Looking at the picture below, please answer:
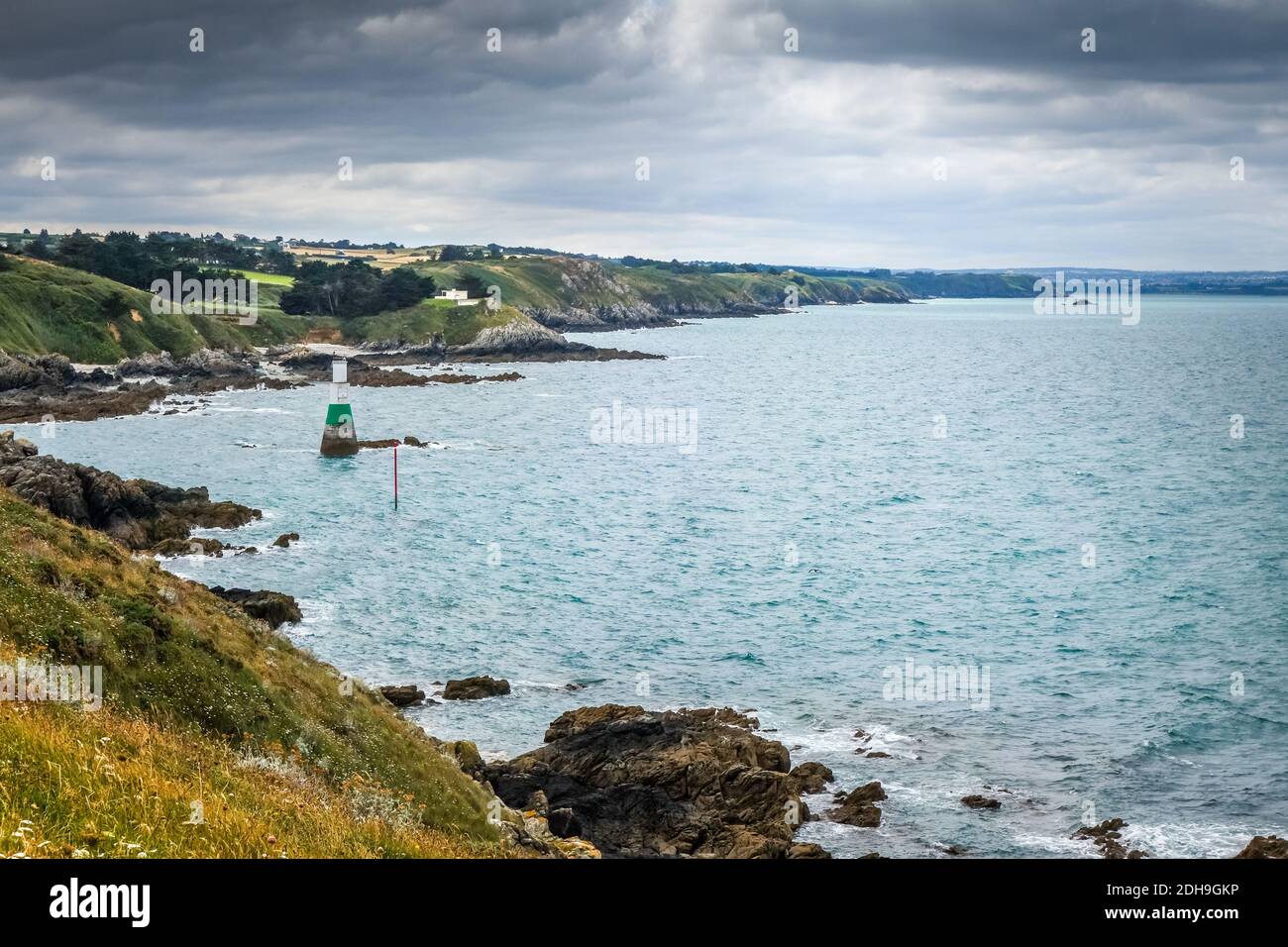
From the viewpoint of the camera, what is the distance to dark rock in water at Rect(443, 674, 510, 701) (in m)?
35.7

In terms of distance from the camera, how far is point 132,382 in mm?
120000

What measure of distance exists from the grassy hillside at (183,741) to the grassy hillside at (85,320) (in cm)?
10122

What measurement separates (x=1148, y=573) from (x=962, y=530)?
12.3 m

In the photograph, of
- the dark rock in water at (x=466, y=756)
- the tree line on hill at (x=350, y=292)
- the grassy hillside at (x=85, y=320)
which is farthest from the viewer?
the tree line on hill at (x=350, y=292)

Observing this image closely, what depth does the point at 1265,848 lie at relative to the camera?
80.7 ft

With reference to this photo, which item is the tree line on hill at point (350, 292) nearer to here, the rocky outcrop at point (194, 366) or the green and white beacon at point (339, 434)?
the rocky outcrop at point (194, 366)

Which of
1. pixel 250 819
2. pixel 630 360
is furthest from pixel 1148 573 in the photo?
pixel 630 360

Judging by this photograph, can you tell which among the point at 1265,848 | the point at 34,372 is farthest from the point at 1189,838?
the point at 34,372

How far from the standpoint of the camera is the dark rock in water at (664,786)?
83.2ft

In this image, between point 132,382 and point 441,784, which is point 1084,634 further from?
point 132,382

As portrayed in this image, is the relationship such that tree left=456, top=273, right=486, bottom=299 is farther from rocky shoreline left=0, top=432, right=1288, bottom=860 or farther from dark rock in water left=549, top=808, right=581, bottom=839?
dark rock in water left=549, top=808, right=581, bottom=839

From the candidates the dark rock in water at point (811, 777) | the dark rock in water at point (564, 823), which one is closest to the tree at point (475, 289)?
the dark rock in water at point (811, 777)

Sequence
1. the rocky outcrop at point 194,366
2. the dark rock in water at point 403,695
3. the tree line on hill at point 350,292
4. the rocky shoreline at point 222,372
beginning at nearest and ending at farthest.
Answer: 1. the dark rock in water at point 403,695
2. the rocky shoreline at point 222,372
3. the rocky outcrop at point 194,366
4. the tree line on hill at point 350,292

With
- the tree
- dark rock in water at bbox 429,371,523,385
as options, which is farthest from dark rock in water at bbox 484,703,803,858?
the tree
